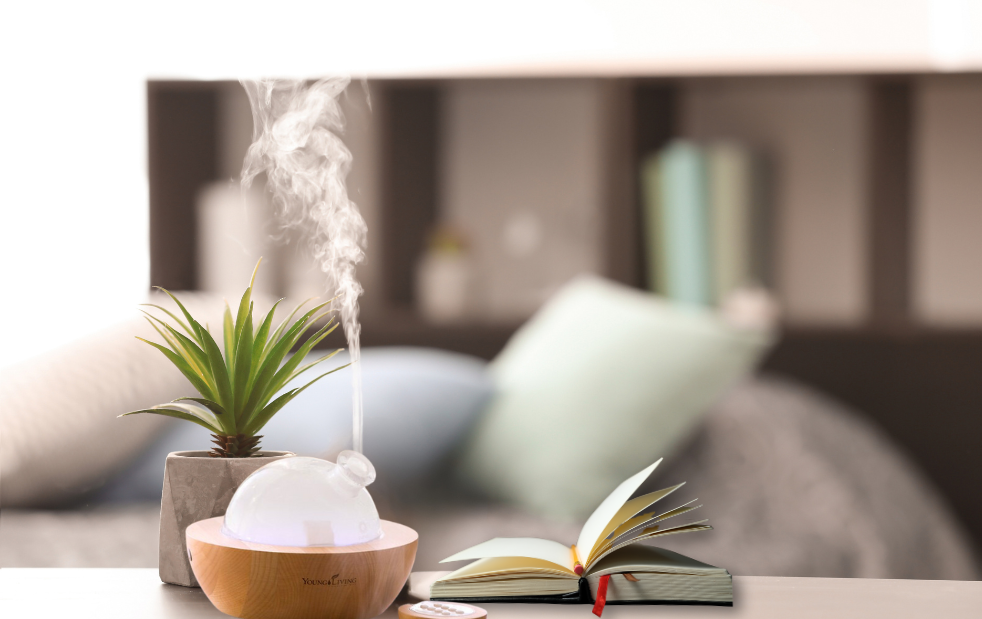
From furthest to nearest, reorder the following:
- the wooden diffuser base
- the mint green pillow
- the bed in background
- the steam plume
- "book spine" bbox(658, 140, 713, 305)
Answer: "book spine" bbox(658, 140, 713, 305) → the mint green pillow → the bed in background → the steam plume → the wooden diffuser base

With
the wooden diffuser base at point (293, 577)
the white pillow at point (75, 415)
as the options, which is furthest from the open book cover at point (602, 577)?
the white pillow at point (75, 415)

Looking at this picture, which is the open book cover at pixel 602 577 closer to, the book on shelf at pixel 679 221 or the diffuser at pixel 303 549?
the diffuser at pixel 303 549

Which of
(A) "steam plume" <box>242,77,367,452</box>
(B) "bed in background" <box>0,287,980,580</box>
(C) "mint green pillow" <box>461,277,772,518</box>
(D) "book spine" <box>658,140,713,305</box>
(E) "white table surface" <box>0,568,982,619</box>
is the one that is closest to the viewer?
(E) "white table surface" <box>0,568,982,619</box>

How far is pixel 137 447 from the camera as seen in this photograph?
1.42 meters

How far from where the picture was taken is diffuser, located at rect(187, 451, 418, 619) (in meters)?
0.63

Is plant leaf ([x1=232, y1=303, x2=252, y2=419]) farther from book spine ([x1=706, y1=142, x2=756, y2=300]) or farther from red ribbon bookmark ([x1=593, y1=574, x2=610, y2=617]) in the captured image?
book spine ([x1=706, y1=142, x2=756, y2=300])

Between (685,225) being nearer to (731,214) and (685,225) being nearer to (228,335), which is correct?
(731,214)

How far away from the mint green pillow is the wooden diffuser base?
2.52 feet

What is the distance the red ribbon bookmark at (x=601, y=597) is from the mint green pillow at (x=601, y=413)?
25.7 inches

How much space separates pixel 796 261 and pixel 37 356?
1.90m

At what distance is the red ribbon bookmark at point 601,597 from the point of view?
706 millimetres

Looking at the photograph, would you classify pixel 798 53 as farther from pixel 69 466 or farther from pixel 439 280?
pixel 69 466

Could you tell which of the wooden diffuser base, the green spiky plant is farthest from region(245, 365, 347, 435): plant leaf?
the wooden diffuser base

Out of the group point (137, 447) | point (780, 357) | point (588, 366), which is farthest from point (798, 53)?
point (137, 447)
